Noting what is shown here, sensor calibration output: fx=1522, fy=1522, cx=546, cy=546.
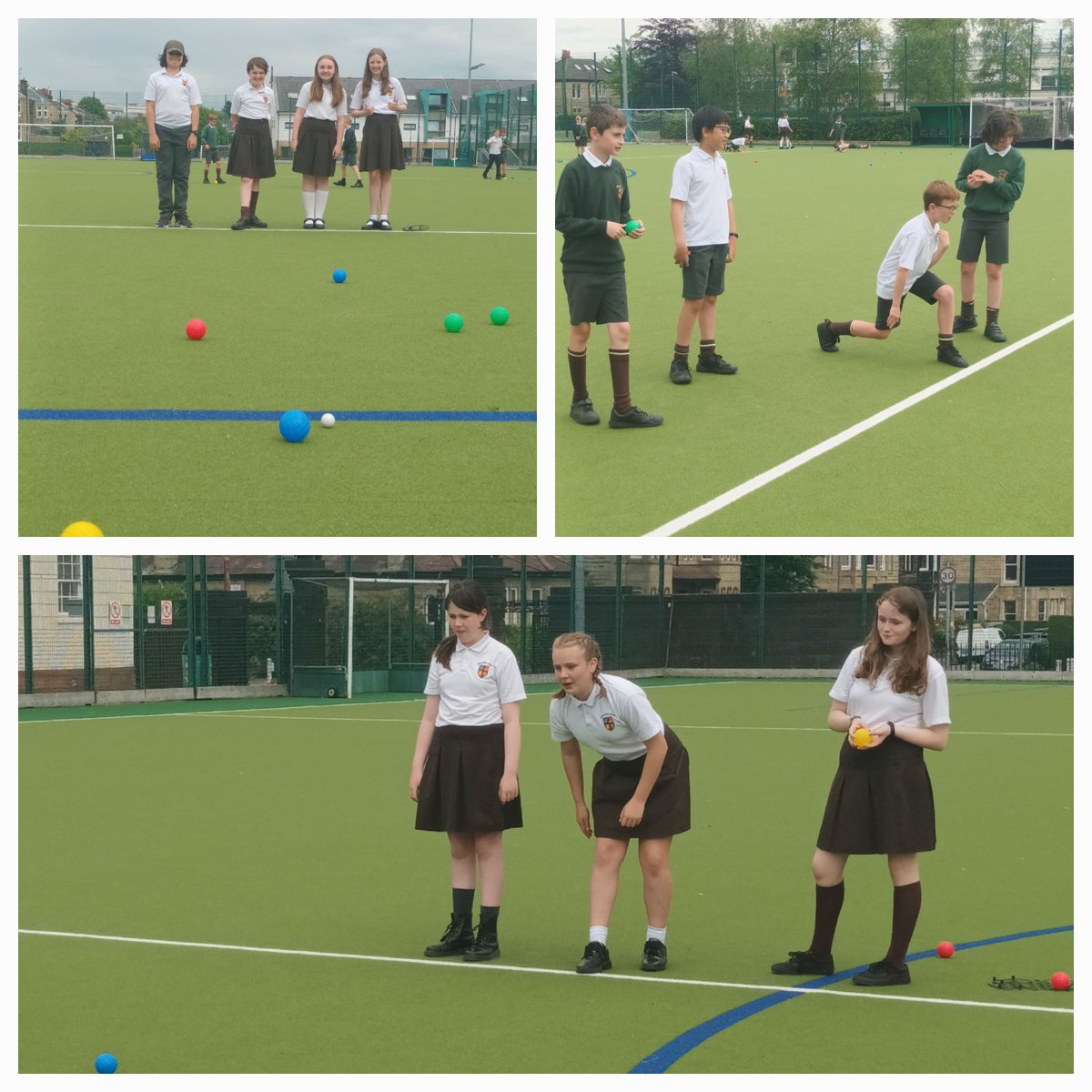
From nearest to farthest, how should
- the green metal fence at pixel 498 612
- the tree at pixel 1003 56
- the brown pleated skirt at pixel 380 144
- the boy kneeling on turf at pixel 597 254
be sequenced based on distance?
1. the boy kneeling on turf at pixel 597 254
2. the brown pleated skirt at pixel 380 144
3. the green metal fence at pixel 498 612
4. the tree at pixel 1003 56

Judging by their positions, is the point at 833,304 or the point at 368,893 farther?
the point at 833,304

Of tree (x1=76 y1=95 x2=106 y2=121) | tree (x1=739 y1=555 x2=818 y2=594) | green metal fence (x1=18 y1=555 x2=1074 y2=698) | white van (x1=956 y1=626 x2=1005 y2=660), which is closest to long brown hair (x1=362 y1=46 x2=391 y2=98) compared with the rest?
green metal fence (x1=18 y1=555 x2=1074 y2=698)

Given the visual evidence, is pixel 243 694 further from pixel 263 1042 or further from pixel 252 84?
pixel 263 1042

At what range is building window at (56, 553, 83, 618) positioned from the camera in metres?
15.8

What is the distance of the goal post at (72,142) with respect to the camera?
110 feet

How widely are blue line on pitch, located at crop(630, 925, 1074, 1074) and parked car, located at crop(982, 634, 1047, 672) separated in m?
14.8

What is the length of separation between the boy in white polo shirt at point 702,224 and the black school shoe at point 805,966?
169 inches

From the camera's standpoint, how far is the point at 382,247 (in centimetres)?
1442

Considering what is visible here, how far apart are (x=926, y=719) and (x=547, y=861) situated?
106 inches

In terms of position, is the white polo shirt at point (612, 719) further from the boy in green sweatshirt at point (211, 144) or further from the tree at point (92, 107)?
the tree at point (92, 107)

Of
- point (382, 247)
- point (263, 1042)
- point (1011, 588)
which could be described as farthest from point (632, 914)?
point (1011, 588)

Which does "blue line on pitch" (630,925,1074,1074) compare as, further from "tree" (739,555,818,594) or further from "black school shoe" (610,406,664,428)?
"tree" (739,555,818,594)

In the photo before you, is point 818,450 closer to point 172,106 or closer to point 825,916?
point 825,916

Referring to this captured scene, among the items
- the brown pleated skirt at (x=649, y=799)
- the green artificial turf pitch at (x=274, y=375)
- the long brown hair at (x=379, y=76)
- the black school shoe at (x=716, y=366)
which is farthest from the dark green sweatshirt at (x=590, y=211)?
the long brown hair at (x=379, y=76)
